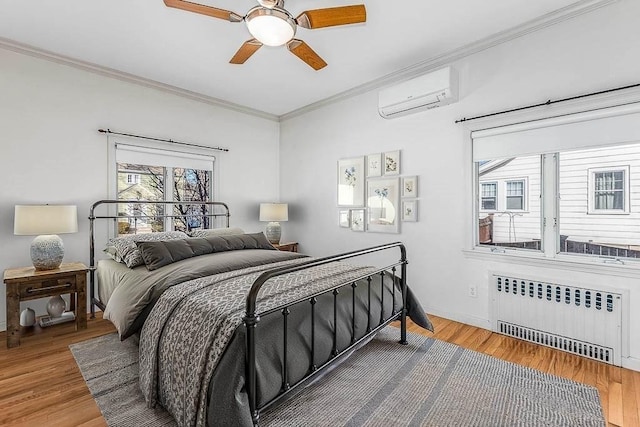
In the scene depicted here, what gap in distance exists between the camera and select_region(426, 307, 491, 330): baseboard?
295 cm

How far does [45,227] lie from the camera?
2699mm

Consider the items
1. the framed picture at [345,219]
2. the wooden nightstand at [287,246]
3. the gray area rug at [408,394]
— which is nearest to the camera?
the gray area rug at [408,394]

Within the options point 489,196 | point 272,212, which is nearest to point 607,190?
point 489,196

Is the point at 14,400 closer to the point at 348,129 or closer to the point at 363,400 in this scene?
the point at 363,400

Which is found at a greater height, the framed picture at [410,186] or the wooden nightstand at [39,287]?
the framed picture at [410,186]

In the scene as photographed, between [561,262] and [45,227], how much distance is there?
4.37 meters

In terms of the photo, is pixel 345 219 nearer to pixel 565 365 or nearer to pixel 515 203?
pixel 515 203

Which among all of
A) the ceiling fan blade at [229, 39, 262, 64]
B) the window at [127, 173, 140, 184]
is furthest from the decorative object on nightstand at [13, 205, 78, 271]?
the ceiling fan blade at [229, 39, 262, 64]

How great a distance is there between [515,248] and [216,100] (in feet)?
13.0

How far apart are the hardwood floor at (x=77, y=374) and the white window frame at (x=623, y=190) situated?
1.14 m

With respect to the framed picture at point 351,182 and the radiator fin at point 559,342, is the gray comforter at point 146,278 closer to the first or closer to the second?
the framed picture at point 351,182

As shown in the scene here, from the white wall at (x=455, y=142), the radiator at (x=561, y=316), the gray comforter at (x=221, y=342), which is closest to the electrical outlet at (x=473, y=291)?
the white wall at (x=455, y=142)

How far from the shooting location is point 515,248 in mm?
2869

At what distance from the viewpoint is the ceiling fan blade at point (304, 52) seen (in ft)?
7.49
